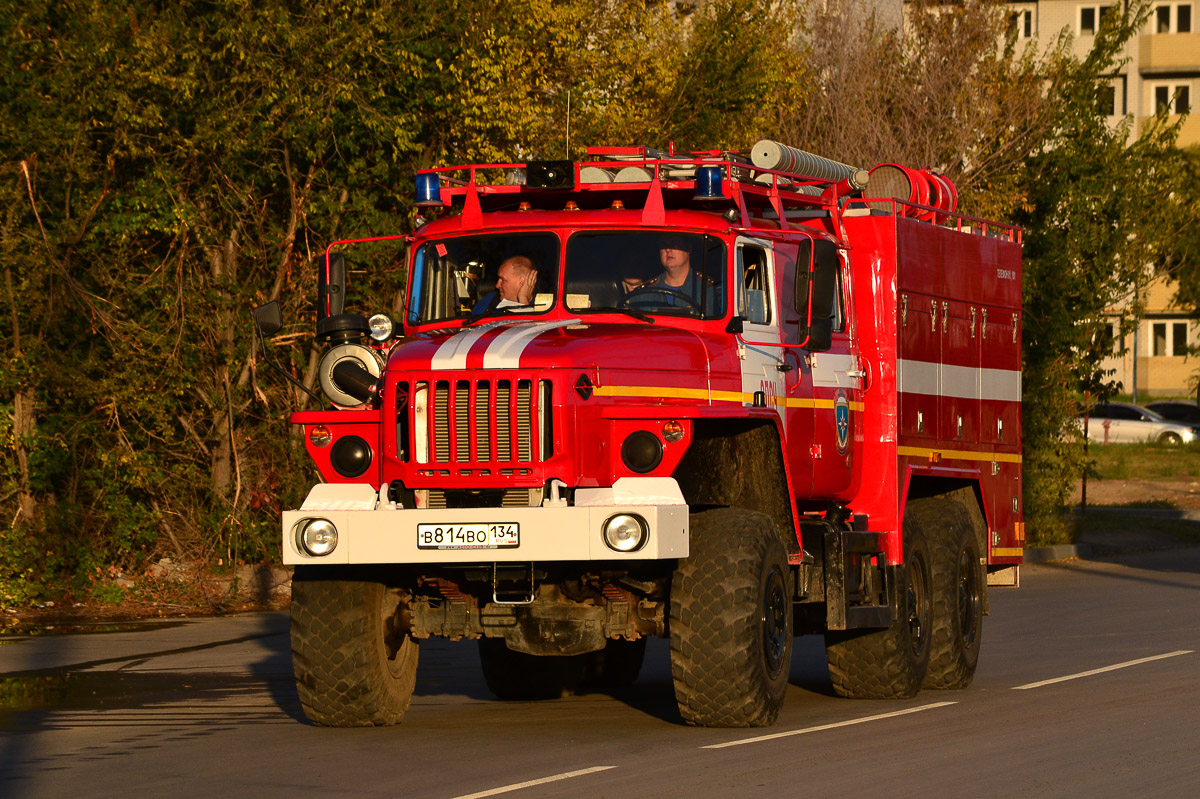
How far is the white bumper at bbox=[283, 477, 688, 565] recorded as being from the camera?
10.3 meters

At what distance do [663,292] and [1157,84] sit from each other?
272 ft

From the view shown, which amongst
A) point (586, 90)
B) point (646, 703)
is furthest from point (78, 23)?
point (646, 703)

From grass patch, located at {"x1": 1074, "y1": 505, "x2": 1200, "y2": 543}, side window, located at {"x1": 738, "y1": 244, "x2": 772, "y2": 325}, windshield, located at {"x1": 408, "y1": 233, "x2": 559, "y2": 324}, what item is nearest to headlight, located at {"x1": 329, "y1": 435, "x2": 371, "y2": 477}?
windshield, located at {"x1": 408, "y1": 233, "x2": 559, "y2": 324}

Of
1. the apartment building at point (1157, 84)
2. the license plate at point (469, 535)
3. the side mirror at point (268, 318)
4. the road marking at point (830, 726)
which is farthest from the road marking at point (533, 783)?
the apartment building at point (1157, 84)

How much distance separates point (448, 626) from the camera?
1130 cm

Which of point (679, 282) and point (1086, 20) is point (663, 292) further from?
point (1086, 20)

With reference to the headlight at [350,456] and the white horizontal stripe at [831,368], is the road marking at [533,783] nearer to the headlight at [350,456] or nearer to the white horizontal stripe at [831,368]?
the headlight at [350,456]

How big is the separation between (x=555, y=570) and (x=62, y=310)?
11244 mm

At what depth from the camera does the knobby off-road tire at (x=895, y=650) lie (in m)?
13.4

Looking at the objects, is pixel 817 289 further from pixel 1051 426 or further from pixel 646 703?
pixel 1051 426

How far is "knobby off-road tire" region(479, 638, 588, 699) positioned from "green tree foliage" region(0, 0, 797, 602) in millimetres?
7865

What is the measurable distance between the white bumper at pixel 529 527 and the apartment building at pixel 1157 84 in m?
78.6

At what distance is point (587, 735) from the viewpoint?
37.7ft

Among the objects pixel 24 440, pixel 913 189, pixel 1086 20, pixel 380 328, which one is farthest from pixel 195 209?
pixel 1086 20
